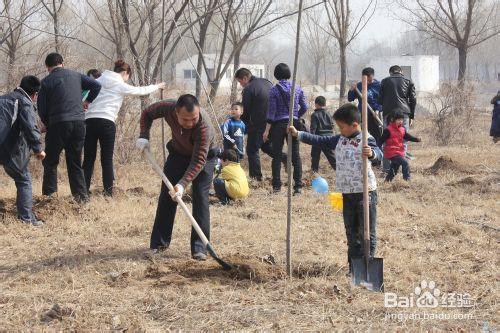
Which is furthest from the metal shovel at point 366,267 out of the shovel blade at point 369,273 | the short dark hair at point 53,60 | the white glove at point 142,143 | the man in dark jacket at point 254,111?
the man in dark jacket at point 254,111

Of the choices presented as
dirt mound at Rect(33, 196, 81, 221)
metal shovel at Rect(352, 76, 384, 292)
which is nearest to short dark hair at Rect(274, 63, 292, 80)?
dirt mound at Rect(33, 196, 81, 221)

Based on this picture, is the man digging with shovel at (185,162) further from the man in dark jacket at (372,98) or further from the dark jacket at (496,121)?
the dark jacket at (496,121)

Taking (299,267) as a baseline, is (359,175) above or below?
above

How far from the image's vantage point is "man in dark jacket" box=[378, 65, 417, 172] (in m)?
9.38

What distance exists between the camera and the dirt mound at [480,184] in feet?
26.4

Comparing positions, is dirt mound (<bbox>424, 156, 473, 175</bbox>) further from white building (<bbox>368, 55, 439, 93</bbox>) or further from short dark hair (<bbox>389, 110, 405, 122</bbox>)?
white building (<bbox>368, 55, 439, 93</bbox>)

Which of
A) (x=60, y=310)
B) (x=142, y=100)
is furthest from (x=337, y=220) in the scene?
(x=142, y=100)

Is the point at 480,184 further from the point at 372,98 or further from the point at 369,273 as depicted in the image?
the point at 369,273

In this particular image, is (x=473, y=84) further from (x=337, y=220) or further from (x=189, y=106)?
(x=189, y=106)

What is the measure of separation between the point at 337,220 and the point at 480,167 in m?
4.53

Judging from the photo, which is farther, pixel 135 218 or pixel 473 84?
pixel 473 84

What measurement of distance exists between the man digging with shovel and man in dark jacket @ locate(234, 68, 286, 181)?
348 centimetres

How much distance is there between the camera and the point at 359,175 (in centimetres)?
463

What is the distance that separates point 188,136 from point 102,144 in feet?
9.11
